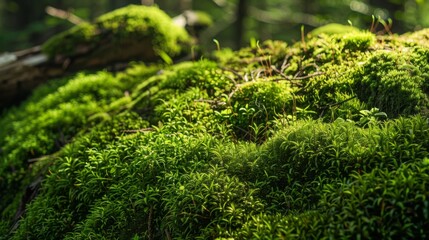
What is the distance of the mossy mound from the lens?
7.36ft

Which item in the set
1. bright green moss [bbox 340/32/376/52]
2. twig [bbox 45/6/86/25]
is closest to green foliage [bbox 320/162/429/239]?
bright green moss [bbox 340/32/376/52]

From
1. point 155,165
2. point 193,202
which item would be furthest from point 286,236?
point 155,165

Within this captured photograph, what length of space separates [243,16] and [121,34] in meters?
6.82

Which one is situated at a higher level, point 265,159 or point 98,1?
point 265,159

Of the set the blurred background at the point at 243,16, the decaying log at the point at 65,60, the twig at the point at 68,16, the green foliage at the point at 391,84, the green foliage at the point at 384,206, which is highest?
the green foliage at the point at 391,84

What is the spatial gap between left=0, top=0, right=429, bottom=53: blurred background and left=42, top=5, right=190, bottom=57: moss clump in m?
1.28

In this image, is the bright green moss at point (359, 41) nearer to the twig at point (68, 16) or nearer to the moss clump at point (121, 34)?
the moss clump at point (121, 34)

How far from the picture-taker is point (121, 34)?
5406 mm

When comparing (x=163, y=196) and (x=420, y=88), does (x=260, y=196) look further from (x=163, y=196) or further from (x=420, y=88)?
(x=420, y=88)

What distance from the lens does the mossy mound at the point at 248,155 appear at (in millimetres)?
2242

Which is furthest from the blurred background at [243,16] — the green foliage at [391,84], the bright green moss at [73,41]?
the green foliage at [391,84]

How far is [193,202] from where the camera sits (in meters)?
2.46

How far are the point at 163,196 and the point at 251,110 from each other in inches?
42.0

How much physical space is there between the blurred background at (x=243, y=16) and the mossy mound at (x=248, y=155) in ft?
7.89
